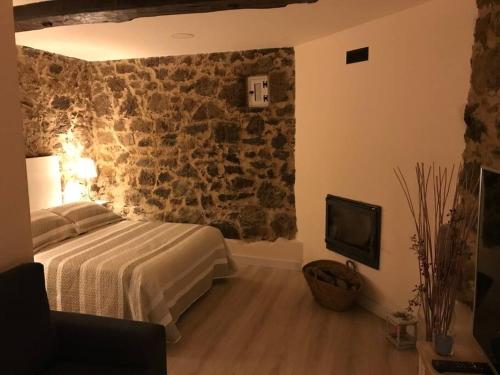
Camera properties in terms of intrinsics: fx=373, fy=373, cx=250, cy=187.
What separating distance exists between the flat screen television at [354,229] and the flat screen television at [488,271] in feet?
4.88

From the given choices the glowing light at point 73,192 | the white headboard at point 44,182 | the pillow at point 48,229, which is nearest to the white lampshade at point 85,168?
the glowing light at point 73,192

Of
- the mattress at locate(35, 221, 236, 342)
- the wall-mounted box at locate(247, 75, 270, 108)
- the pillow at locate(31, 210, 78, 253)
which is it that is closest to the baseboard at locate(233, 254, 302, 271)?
the mattress at locate(35, 221, 236, 342)

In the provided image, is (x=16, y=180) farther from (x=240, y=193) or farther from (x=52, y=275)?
(x=240, y=193)

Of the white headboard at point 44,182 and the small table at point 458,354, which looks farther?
the white headboard at point 44,182

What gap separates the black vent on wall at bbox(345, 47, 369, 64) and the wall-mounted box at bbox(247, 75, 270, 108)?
106 cm

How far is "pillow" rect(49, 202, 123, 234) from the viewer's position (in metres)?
3.60

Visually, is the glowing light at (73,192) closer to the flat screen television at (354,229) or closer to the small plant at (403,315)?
the flat screen television at (354,229)

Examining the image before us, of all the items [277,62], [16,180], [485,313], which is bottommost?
[485,313]

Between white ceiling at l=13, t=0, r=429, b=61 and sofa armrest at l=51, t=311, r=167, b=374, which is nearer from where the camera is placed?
sofa armrest at l=51, t=311, r=167, b=374

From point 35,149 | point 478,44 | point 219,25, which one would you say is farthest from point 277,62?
point 35,149

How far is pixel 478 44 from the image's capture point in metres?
2.26

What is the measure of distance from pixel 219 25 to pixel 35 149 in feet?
7.93

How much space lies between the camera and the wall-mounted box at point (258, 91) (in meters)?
4.14

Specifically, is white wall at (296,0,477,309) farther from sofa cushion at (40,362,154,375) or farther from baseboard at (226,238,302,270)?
sofa cushion at (40,362,154,375)
